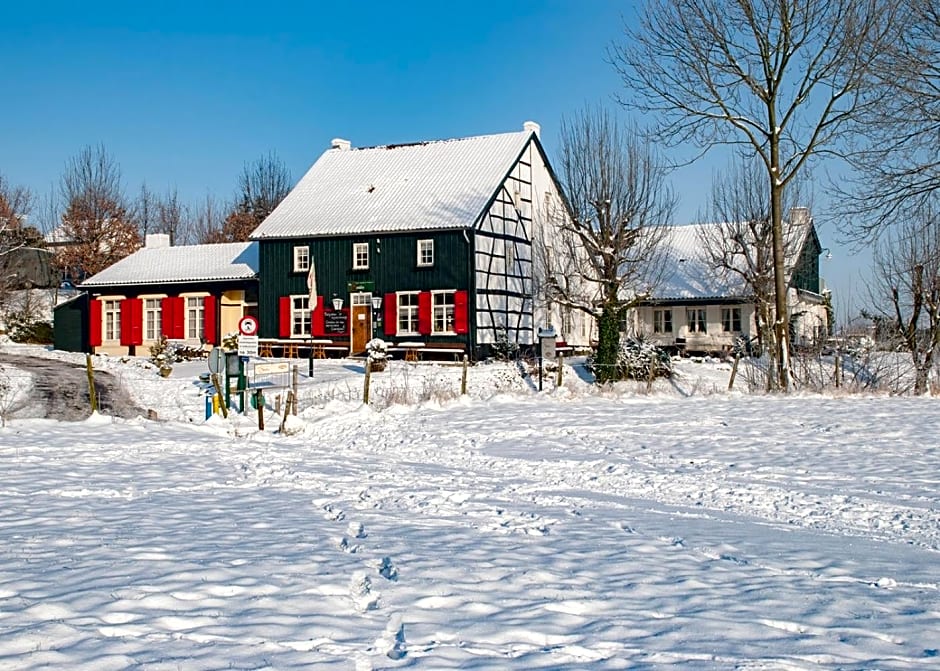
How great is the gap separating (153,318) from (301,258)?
769 centimetres

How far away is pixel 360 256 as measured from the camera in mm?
31172

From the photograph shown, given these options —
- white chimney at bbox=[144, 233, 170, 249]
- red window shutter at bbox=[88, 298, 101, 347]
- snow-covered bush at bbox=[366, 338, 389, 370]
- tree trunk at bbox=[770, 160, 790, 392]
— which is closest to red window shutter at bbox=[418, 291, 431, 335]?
snow-covered bush at bbox=[366, 338, 389, 370]

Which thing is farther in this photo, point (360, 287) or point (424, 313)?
point (360, 287)

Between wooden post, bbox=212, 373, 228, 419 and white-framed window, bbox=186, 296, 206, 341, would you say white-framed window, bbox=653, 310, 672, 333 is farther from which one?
wooden post, bbox=212, 373, 228, 419

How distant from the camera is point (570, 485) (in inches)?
410

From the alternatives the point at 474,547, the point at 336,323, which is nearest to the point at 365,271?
the point at 336,323

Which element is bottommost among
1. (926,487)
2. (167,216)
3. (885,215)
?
(926,487)

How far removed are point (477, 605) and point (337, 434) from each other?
34.1 feet

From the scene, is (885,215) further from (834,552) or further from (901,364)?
(834,552)

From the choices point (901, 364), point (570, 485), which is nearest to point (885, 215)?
point (901, 364)

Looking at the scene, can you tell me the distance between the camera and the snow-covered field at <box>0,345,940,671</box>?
14.4ft

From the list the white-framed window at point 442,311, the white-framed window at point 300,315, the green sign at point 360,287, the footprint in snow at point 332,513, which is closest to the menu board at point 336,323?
the green sign at point 360,287

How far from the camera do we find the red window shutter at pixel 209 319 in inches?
1340

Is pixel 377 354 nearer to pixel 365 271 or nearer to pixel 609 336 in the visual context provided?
pixel 365 271
